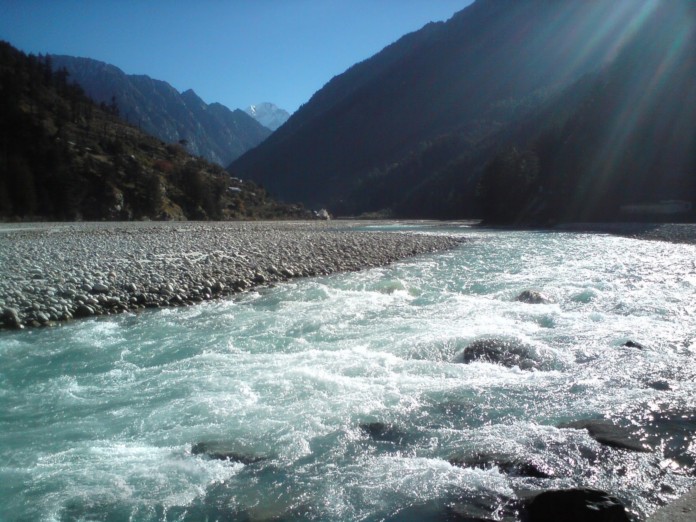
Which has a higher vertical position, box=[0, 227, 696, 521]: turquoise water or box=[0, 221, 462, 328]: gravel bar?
box=[0, 221, 462, 328]: gravel bar

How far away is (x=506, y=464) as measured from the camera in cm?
467

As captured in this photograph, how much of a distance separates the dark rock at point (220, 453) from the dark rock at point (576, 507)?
8.27ft

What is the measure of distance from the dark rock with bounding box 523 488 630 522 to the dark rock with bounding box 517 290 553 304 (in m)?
8.91

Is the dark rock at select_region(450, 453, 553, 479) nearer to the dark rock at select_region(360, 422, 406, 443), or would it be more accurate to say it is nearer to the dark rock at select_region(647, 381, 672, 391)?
the dark rock at select_region(360, 422, 406, 443)

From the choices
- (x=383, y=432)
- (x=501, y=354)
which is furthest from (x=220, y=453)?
(x=501, y=354)

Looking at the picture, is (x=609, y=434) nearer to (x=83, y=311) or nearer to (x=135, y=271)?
(x=83, y=311)

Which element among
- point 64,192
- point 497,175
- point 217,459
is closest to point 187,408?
point 217,459

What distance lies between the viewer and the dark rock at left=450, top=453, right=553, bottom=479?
448cm

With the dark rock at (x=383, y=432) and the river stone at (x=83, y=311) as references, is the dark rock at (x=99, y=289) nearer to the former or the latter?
the river stone at (x=83, y=311)

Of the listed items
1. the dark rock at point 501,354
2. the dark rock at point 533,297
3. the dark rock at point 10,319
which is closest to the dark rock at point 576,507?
the dark rock at point 501,354

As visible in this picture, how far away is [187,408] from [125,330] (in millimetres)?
4178

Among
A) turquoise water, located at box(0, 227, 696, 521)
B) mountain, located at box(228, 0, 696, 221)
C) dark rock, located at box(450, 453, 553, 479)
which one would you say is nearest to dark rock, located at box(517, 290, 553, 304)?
turquoise water, located at box(0, 227, 696, 521)

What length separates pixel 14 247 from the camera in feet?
57.3

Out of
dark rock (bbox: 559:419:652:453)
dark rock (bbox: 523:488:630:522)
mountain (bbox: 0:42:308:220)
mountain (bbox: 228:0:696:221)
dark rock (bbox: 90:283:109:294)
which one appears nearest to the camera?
dark rock (bbox: 523:488:630:522)
